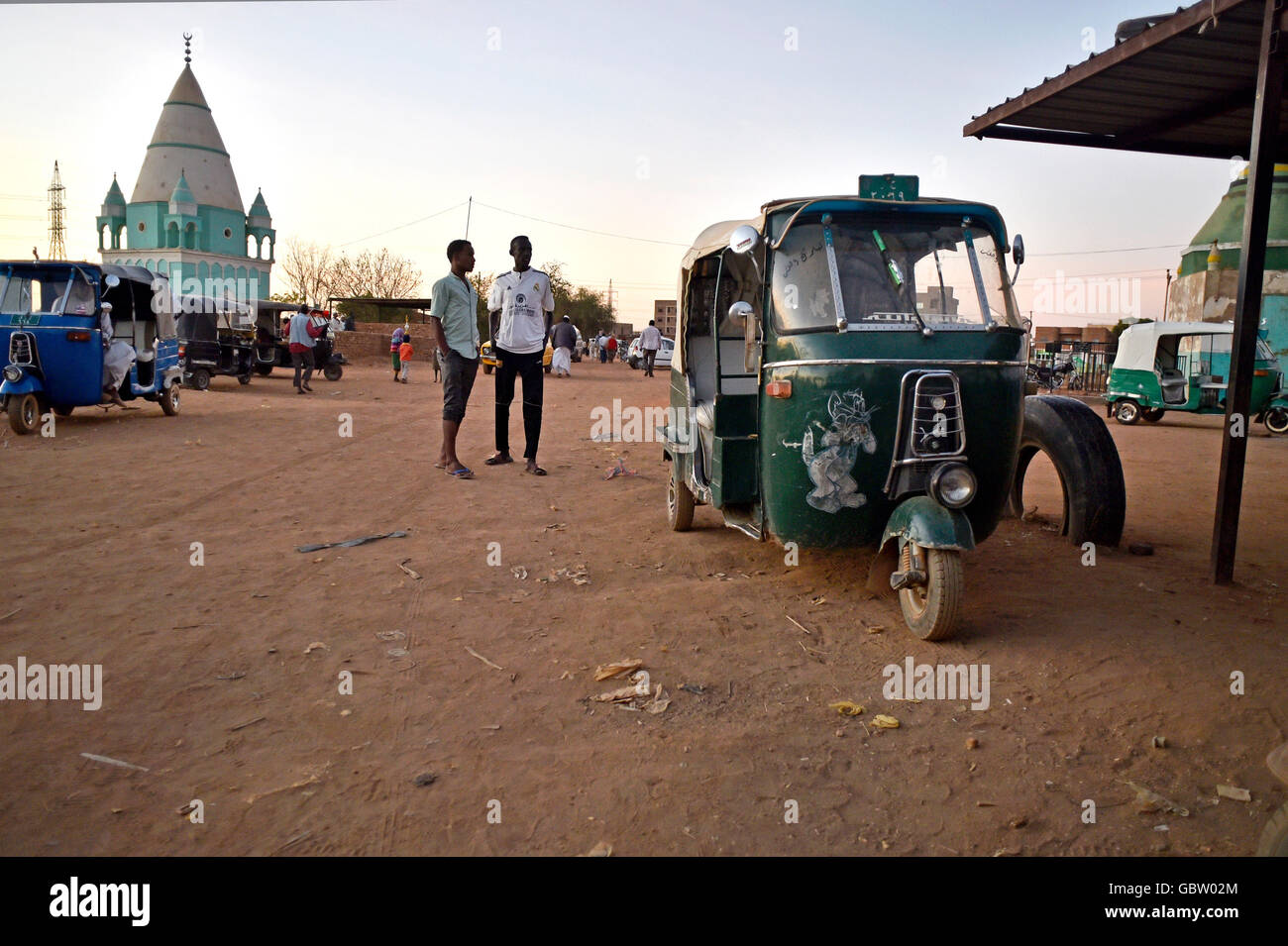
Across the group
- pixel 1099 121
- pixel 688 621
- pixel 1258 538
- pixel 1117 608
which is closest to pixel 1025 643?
pixel 1117 608

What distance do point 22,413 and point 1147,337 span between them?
19.0 meters

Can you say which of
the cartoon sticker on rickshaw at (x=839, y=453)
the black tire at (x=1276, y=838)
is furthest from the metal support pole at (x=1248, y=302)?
the black tire at (x=1276, y=838)

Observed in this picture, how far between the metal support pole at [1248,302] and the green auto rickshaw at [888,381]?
5.67 feet

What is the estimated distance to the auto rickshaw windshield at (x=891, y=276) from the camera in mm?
4664

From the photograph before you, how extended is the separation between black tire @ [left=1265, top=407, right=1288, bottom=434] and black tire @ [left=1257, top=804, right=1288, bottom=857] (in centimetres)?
1721

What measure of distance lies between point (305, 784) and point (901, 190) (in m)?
4.21

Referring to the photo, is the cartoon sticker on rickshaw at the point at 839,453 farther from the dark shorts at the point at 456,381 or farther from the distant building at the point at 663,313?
the distant building at the point at 663,313

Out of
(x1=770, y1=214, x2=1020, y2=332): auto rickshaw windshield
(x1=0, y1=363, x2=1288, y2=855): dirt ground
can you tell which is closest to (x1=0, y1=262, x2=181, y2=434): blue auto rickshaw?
(x1=0, y1=363, x2=1288, y2=855): dirt ground

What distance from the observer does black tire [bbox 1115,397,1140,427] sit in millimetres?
17656

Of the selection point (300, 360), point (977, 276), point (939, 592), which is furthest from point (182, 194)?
point (939, 592)
